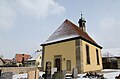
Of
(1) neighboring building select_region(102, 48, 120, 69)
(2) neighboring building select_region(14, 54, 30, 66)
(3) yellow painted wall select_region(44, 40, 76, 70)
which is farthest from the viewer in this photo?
(2) neighboring building select_region(14, 54, 30, 66)

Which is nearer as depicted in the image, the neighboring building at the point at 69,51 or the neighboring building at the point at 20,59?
the neighboring building at the point at 69,51

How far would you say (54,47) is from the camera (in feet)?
65.5

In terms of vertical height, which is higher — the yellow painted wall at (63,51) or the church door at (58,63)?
the yellow painted wall at (63,51)

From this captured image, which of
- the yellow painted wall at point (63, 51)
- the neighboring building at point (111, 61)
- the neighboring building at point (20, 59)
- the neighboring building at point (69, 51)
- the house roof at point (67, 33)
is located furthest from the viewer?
the neighboring building at point (20, 59)

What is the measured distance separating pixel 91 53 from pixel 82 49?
330 centimetres

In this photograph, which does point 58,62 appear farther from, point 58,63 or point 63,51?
point 63,51

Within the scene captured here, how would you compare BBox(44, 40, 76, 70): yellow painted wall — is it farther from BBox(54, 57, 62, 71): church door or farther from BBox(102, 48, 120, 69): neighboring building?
BBox(102, 48, 120, 69): neighboring building

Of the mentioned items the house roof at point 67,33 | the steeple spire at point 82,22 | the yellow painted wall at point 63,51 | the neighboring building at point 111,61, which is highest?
the steeple spire at point 82,22

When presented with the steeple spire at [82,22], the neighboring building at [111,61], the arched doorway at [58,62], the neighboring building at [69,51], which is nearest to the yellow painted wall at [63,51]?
the neighboring building at [69,51]

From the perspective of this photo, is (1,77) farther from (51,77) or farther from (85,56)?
(85,56)

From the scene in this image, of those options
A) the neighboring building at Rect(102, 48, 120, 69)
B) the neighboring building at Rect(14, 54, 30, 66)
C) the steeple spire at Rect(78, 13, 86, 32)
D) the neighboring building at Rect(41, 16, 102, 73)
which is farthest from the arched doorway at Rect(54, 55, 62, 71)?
the neighboring building at Rect(14, 54, 30, 66)

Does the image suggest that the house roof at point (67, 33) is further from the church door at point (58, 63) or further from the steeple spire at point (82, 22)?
the steeple spire at point (82, 22)

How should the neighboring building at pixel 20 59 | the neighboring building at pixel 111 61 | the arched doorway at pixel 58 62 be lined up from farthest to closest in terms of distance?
the neighboring building at pixel 20 59, the neighboring building at pixel 111 61, the arched doorway at pixel 58 62

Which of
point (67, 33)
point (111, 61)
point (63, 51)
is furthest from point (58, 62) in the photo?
A: point (111, 61)
